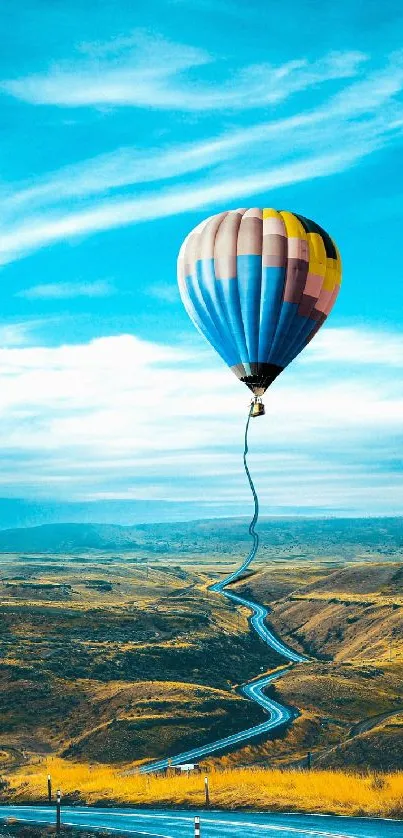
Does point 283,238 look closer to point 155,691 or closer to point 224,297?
point 224,297

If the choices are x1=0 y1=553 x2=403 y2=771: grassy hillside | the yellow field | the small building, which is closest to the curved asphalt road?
x1=0 y1=553 x2=403 y2=771: grassy hillside

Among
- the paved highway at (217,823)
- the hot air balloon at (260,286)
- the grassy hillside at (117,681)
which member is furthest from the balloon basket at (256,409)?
the grassy hillside at (117,681)

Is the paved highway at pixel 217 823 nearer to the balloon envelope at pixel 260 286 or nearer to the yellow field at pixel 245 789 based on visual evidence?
the yellow field at pixel 245 789

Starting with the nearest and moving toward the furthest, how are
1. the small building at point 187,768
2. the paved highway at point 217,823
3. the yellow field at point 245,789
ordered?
the paved highway at point 217,823, the yellow field at point 245,789, the small building at point 187,768

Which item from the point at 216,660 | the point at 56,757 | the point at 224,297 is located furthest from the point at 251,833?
the point at 216,660

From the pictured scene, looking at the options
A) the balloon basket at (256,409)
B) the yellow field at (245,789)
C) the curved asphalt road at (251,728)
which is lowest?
the curved asphalt road at (251,728)

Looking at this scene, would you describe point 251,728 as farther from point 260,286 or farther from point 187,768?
point 260,286

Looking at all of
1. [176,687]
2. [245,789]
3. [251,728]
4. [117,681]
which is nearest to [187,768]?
[245,789]
